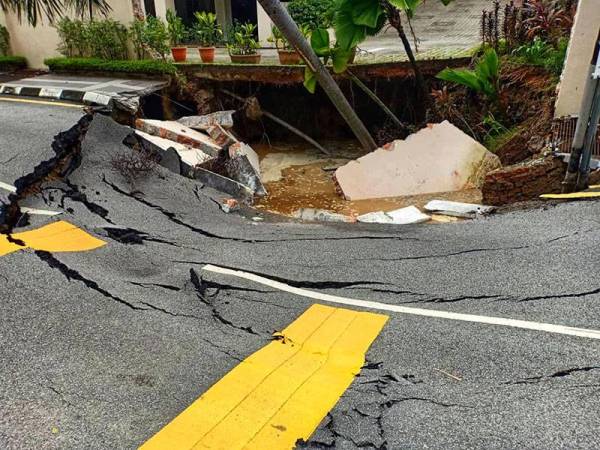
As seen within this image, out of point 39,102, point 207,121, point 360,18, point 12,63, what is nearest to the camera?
point 360,18

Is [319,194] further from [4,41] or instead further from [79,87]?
[4,41]

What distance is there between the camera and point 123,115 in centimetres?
927

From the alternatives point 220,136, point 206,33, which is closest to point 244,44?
point 206,33

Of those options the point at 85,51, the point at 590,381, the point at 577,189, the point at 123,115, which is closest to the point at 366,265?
the point at 590,381

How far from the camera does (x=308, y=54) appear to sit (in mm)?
8273

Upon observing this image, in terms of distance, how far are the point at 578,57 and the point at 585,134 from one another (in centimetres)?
208

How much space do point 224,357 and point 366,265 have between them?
2043mm

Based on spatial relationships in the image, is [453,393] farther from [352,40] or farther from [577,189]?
[352,40]

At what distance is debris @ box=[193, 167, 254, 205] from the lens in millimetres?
8250

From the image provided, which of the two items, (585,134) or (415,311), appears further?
(585,134)

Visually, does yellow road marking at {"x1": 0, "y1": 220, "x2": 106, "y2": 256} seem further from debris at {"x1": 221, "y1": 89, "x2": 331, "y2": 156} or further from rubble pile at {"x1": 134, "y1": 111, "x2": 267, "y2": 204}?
debris at {"x1": 221, "y1": 89, "x2": 331, "y2": 156}

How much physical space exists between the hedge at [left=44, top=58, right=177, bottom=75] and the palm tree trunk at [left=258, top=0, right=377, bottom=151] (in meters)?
4.17

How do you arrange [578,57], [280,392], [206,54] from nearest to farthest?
1. [280,392]
2. [578,57]
3. [206,54]

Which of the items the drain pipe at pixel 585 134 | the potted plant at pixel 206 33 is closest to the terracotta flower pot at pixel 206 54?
the potted plant at pixel 206 33
